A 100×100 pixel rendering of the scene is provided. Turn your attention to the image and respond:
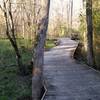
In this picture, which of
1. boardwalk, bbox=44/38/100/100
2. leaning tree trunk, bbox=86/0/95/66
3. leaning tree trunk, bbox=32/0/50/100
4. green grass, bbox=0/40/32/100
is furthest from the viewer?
leaning tree trunk, bbox=86/0/95/66

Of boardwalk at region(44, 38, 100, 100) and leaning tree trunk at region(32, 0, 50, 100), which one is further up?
leaning tree trunk at region(32, 0, 50, 100)

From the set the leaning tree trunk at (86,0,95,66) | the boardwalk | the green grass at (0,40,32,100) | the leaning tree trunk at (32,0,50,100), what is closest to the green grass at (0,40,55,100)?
the green grass at (0,40,32,100)

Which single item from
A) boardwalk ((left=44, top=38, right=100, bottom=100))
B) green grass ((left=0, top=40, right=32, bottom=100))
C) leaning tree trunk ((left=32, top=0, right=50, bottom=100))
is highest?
leaning tree trunk ((left=32, top=0, right=50, bottom=100))

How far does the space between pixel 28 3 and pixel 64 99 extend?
1043 cm

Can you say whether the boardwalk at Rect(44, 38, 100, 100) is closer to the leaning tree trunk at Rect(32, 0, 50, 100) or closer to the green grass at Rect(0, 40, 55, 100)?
the leaning tree trunk at Rect(32, 0, 50, 100)

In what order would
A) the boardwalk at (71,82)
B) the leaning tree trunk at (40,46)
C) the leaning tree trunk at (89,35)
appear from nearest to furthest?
the boardwalk at (71,82), the leaning tree trunk at (40,46), the leaning tree trunk at (89,35)

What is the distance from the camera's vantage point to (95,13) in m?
21.0

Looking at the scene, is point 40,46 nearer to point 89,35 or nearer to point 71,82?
point 71,82

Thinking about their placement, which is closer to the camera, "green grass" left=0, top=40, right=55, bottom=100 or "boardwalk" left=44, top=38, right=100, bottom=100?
"boardwalk" left=44, top=38, right=100, bottom=100

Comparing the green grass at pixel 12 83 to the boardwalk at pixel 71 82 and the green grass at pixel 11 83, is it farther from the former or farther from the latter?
the boardwalk at pixel 71 82

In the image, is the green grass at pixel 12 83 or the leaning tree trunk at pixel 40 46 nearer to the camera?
the leaning tree trunk at pixel 40 46

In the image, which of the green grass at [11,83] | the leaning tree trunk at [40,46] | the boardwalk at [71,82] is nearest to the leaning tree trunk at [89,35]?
the boardwalk at [71,82]

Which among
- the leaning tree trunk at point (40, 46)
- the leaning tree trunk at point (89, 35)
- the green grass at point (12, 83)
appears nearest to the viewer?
the leaning tree trunk at point (40, 46)

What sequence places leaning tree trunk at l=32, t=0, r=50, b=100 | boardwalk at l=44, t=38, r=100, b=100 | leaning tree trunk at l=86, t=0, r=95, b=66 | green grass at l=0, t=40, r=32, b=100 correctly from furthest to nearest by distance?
leaning tree trunk at l=86, t=0, r=95, b=66 → green grass at l=0, t=40, r=32, b=100 → leaning tree trunk at l=32, t=0, r=50, b=100 → boardwalk at l=44, t=38, r=100, b=100
